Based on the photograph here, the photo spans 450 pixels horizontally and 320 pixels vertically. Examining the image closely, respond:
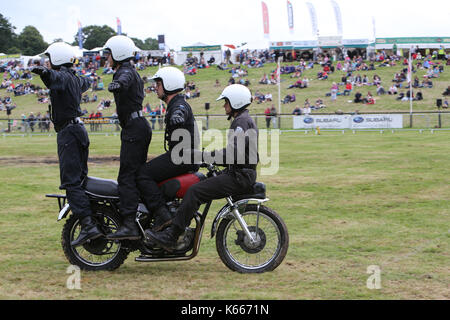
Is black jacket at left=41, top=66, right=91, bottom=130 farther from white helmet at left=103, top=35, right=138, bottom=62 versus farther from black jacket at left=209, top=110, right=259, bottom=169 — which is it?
black jacket at left=209, top=110, right=259, bottom=169

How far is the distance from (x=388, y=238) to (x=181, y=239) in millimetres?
3273

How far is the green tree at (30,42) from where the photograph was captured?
12444 cm

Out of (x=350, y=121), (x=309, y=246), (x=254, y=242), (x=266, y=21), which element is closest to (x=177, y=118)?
(x=254, y=242)

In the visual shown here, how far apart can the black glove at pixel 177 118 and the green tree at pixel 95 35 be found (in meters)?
132

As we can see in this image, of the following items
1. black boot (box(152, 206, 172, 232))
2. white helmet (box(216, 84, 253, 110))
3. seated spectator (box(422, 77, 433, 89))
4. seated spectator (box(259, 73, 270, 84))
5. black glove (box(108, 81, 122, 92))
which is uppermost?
seated spectator (box(259, 73, 270, 84))

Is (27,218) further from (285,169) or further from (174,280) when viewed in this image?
(285,169)

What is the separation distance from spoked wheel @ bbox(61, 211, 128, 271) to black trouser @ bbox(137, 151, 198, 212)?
539 mm

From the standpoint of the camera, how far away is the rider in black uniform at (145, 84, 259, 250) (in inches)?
253

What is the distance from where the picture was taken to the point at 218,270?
6.82m

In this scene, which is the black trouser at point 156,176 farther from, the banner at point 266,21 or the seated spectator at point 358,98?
the banner at point 266,21

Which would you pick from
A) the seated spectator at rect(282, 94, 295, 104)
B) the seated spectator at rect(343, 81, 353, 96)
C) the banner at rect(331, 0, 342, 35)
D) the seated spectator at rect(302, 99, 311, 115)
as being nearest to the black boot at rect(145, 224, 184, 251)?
the seated spectator at rect(302, 99, 311, 115)

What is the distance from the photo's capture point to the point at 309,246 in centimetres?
792

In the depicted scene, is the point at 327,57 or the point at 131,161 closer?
the point at 131,161
